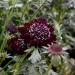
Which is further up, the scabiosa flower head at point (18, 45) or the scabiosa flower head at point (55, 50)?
the scabiosa flower head at point (55, 50)

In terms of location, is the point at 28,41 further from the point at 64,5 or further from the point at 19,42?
the point at 64,5

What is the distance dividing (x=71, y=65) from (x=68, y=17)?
1.96 feet

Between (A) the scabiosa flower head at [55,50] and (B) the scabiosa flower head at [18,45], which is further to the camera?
(B) the scabiosa flower head at [18,45]

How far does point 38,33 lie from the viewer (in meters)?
1.51

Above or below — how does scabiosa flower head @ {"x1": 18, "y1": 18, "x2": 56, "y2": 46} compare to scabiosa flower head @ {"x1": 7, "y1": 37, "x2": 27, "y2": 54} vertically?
above

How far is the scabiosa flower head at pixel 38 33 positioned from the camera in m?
1.49

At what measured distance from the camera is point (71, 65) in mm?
2502

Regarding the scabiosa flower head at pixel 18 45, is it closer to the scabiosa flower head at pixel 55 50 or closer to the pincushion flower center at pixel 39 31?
the pincushion flower center at pixel 39 31

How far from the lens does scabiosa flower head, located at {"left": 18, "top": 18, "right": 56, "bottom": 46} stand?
1.49 metres

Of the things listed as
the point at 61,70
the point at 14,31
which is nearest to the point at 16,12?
the point at 61,70

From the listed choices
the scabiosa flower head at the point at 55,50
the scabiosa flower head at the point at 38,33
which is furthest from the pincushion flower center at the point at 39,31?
the scabiosa flower head at the point at 55,50

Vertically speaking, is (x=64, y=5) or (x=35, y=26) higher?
(x=35, y=26)

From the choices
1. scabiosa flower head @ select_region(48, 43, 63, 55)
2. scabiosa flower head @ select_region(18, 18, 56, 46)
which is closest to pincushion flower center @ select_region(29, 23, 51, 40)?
scabiosa flower head @ select_region(18, 18, 56, 46)

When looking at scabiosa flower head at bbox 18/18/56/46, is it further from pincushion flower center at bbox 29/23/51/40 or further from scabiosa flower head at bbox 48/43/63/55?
scabiosa flower head at bbox 48/43/63/55
